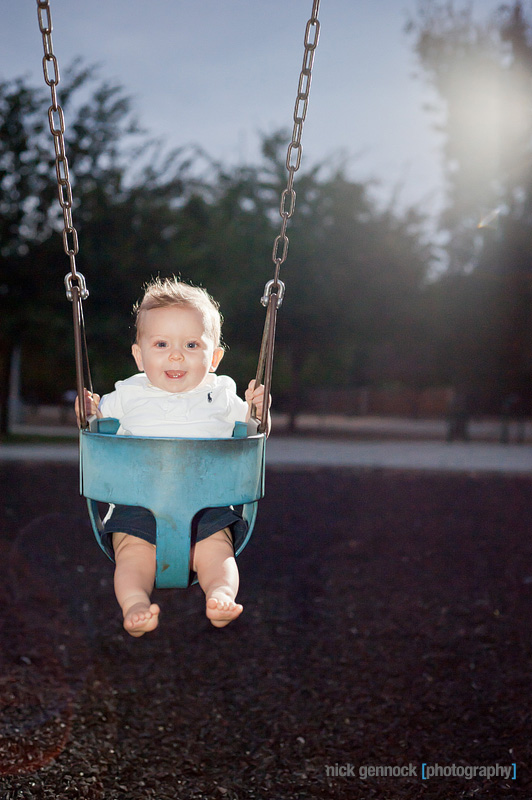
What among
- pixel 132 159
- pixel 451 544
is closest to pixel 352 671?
pixel 451 544

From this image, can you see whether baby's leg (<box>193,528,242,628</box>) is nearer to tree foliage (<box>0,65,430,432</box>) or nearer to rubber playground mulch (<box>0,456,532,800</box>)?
rubber playground mulch (<box>0,456,532,800</box>)

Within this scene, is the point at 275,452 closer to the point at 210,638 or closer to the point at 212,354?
the point at 210,638

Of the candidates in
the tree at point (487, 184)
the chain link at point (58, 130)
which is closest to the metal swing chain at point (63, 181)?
the chain link at point (58, 130)

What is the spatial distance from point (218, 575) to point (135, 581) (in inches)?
8.6

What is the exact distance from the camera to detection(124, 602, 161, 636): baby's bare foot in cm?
183

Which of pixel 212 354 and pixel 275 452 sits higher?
pixel 212 354

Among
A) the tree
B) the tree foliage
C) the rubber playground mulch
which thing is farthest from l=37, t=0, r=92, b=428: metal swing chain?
the tree

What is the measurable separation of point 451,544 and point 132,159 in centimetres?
1064

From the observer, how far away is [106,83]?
16156 mm

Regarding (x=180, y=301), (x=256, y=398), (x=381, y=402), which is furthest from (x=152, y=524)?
(x=381, y=402)

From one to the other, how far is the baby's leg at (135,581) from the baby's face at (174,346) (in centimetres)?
45

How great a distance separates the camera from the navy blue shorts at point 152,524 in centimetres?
211

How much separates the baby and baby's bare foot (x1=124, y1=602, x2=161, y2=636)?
48mm

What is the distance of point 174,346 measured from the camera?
2.13 metres
